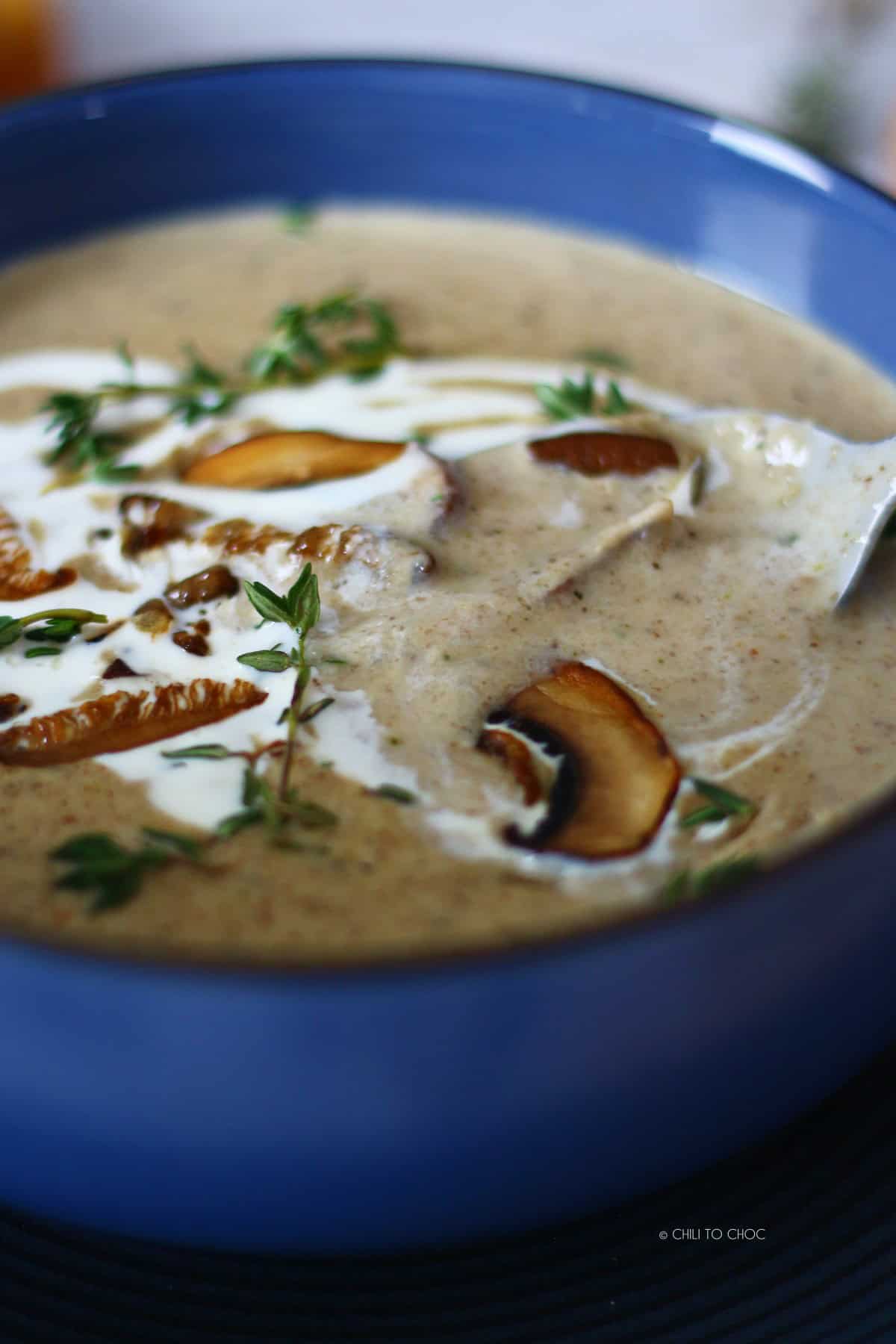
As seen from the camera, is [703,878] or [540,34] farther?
[540,34]

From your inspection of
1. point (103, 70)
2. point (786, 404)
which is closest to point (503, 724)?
point (786, 404)

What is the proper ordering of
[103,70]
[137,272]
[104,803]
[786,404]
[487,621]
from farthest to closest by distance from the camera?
1. [103,70]
2. [137,272]
3. [786,404]
4. [487,621]
5. [104,803]

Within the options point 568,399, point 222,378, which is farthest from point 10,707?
point 568,399

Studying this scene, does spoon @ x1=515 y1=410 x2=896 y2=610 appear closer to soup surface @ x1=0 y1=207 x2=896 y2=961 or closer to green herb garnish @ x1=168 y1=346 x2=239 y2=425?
soup surface @ x1=0 y1=207 x2=896 y2=961

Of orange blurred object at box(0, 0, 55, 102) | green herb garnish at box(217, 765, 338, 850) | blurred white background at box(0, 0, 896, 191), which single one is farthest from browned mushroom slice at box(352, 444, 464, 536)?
blurred white background at box(0, 0, 896, 191)

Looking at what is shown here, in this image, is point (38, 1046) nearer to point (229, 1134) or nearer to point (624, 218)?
point (229, 1134)

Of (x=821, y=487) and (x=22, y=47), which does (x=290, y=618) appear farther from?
(x=22, y=47)
